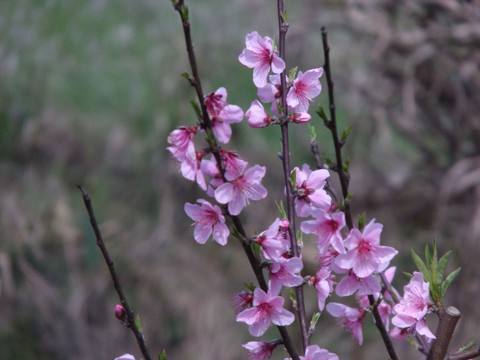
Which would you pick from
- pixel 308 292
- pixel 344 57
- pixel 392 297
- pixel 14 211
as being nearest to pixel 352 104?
pixel 344 57

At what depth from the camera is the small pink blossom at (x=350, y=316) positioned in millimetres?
558

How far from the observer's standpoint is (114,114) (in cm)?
282

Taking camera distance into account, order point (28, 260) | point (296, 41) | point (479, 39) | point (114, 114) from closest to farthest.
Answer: point (28, 260), point (479, 39), point (296, 41), point (114, 114)

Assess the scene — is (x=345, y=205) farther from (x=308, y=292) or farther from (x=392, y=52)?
(x=392, y=52)

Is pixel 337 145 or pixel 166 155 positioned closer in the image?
pixel 337 145

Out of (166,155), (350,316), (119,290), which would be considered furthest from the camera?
(166,155)

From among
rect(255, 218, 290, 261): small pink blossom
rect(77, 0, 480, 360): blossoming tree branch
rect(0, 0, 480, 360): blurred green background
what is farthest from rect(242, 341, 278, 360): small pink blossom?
rect(0, 0, 480, 360): blurred green background

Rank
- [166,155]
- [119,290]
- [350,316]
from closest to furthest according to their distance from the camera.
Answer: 1. [119,290]
2. [350,316]
3. [166,155]

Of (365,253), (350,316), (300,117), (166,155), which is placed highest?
(300,117)

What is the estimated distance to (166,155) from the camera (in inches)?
107

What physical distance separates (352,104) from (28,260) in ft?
5.47

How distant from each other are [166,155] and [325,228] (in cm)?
228

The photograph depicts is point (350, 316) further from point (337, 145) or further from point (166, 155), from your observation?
point (166, 155)

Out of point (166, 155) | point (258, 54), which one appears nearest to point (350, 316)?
point (258, 54)
